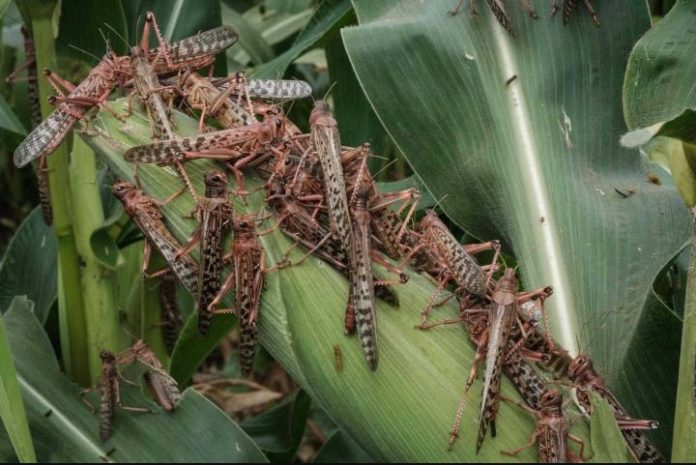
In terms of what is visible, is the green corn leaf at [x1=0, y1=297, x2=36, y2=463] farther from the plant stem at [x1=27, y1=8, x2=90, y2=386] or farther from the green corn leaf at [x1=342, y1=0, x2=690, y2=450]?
the green corn leaf at [x1=342, y1=0, x2=690, y2=450]

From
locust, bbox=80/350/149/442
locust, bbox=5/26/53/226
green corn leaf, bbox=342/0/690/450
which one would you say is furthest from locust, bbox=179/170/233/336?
locust, bbox=5/26/53/226

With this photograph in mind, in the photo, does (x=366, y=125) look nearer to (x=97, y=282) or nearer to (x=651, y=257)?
(x=97, y=282)

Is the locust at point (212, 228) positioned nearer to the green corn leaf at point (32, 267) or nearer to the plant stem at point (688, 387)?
the plant stem at point (688, 387)

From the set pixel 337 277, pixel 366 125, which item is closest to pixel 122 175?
pixel 337 277

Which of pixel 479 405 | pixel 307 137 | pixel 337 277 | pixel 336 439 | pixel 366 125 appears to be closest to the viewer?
pixel 479 405

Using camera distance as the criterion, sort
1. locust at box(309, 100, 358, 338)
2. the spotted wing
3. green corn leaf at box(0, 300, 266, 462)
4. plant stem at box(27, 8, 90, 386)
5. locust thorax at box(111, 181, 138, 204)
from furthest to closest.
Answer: plant stem at box(27, 8, 90, 386) < green corn leaf at box(0, 300, 266, 462) < the spotted wing < locust thorax at box(111, 181, 138, 204) < locust at box(309, 100, 358, 338)

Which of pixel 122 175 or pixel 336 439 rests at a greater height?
pixel 122 175
